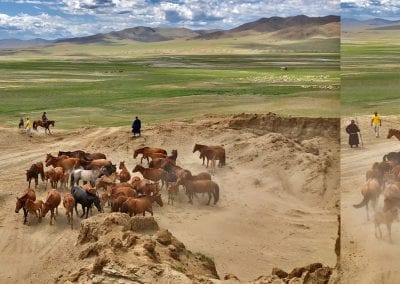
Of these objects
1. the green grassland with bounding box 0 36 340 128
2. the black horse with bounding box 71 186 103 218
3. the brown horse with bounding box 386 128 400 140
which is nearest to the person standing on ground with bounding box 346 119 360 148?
the brown horse with bounding box 386 128 400 140

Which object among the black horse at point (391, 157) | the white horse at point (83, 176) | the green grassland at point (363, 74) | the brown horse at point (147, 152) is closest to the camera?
the green grassland at point (363, 74)

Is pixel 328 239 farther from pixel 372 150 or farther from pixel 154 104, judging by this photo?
pixel 154 104

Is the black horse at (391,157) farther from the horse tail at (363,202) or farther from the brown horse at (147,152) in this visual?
the brown horse at (147,152)

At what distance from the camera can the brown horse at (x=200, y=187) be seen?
11.4 meters

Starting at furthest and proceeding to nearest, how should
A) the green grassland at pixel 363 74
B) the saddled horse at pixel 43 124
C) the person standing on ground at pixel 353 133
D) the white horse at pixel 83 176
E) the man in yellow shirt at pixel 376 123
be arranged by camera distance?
the saddled horse at pixel 43 124, the white horse at pixel 83 176, the man in yellow shirt at pixel 376 123, the person standing on ground at pixel 353 133, the green grassland at pixel 363 74

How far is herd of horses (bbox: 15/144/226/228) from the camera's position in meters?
10.1

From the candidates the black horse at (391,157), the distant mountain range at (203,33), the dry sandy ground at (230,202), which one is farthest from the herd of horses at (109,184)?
the distant mountain range at (203,33)

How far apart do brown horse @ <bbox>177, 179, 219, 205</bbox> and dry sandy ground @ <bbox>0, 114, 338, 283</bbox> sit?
23 centimetres

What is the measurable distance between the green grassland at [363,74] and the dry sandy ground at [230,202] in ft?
2.19

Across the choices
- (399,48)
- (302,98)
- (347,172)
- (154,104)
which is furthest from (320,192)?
(154,104)

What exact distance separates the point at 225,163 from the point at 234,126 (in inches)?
120

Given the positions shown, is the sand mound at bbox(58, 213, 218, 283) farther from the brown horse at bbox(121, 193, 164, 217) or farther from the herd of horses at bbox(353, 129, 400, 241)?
the herd of horses at bbox(353, 129, 400, 241)

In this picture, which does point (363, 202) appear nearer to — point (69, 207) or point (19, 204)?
point (69, 207)

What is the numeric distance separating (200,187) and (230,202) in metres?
0.77
